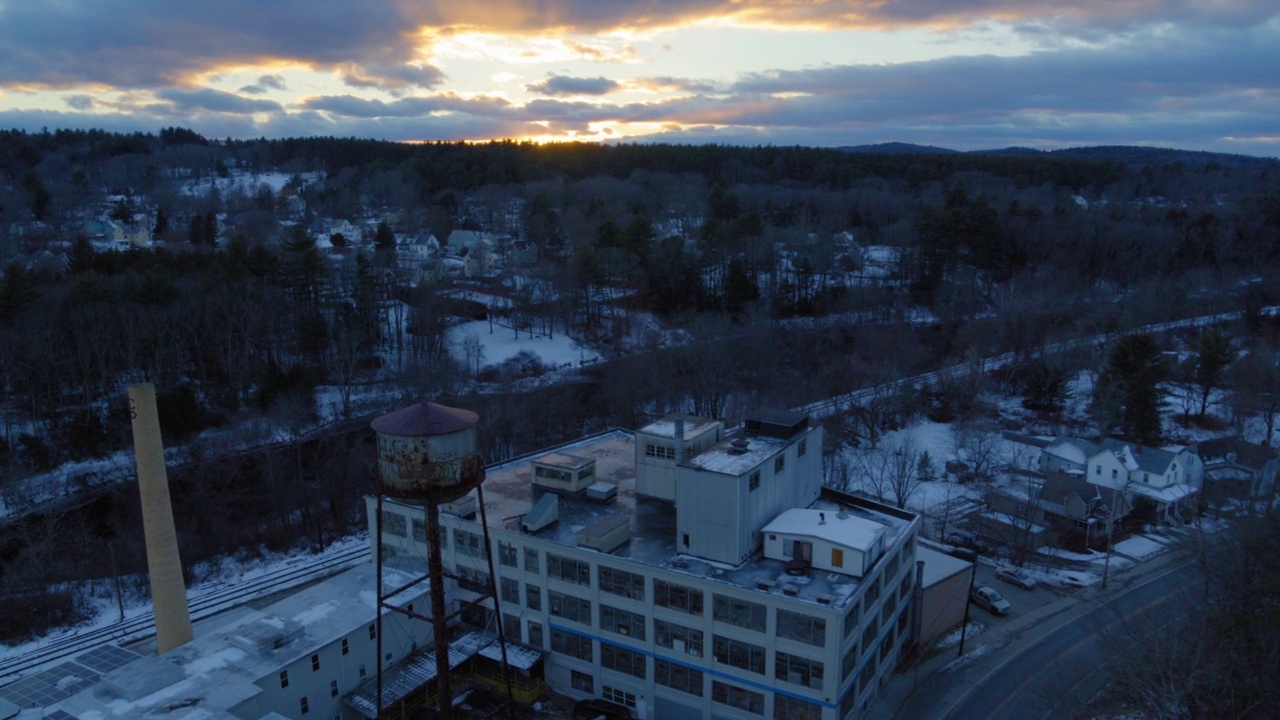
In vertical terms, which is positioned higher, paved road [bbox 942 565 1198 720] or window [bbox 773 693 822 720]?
window [bbox 773 693 822 720]

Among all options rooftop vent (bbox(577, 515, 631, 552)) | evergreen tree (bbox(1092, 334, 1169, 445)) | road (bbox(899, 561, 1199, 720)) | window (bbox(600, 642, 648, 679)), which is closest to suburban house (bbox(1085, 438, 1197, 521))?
evergreen tree (bbox(1092, 334, 1169, 445))

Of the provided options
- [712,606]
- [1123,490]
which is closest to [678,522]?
[712,606]

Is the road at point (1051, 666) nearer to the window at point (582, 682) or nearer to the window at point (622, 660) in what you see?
the window at point (622, 660)

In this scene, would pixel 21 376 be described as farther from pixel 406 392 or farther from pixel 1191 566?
pixel 1191 566

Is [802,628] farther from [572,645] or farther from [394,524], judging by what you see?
[394,524]

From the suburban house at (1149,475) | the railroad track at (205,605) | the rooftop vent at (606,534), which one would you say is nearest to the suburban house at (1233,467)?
the suburban house at (1149,475)

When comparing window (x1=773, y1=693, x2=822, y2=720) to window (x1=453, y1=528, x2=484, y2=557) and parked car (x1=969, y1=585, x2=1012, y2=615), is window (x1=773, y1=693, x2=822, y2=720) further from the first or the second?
parked car (x1=969, y1=585, x2=1012, y2=615)

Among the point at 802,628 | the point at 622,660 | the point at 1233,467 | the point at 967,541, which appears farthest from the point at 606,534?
the point at 1233,467
